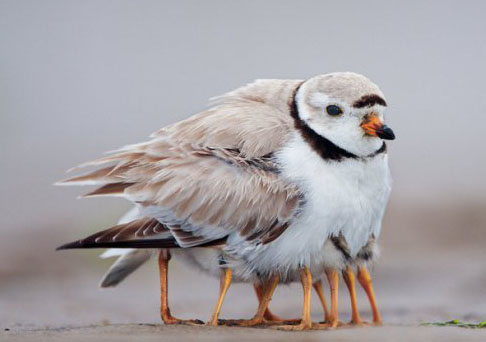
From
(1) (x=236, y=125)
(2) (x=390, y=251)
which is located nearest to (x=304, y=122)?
(1) (x=236, y=125)

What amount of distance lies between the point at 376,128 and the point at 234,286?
3.87 m

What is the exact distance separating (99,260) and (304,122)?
4397mm

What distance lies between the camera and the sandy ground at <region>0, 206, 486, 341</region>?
9.00 meters

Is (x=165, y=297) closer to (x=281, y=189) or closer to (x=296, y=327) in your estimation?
(x=296, y=327)

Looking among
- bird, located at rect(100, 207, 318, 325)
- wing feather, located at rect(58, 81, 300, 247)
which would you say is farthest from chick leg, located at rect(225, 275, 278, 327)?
wing feather, located at rect(58, 81, 300, 247)

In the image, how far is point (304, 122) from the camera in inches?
290

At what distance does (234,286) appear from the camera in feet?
35.0

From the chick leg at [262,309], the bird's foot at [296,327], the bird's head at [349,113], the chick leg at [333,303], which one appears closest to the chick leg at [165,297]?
the chick leg at [262,309]

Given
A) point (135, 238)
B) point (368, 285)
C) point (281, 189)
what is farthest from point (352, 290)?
point (135, 238)

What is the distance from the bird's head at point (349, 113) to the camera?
23.7 ft

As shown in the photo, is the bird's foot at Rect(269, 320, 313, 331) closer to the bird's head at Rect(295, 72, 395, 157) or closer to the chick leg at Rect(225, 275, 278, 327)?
the chick leg at Rect(225, 275, 278, 327)

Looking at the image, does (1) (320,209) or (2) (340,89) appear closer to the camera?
(1) (320,209)

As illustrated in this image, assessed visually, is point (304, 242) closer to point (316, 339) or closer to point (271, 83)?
point (316, 339)

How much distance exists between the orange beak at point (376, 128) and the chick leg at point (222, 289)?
4.23 ft
